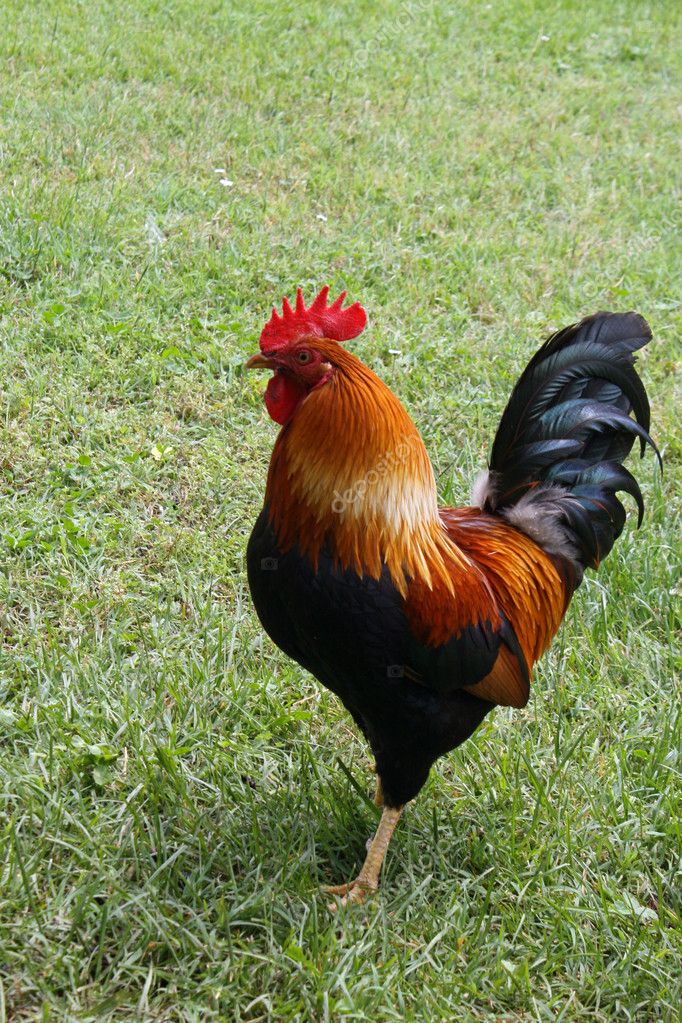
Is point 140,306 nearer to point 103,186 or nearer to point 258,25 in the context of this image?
point 103,186

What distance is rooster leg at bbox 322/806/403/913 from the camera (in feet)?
9.03

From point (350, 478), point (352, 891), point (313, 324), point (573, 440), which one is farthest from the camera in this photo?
point (573, 440)

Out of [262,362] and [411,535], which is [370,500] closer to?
[411,535]

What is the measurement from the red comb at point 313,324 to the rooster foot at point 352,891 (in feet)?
4.97

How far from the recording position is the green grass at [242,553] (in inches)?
102

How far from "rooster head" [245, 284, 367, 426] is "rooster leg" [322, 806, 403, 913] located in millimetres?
1159

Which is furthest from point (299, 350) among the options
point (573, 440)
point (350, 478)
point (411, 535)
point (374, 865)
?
point (374, 865)

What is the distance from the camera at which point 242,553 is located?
3777 mm

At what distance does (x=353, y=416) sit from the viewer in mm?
2334

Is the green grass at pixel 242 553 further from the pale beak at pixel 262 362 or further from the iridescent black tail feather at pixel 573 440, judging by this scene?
the pale beak at pixel 262 362

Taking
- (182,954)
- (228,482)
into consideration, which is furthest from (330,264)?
(182,954)

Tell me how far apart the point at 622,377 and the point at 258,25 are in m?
5.95

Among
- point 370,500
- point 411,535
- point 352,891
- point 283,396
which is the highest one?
point 283,396

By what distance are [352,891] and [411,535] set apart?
107 cm
